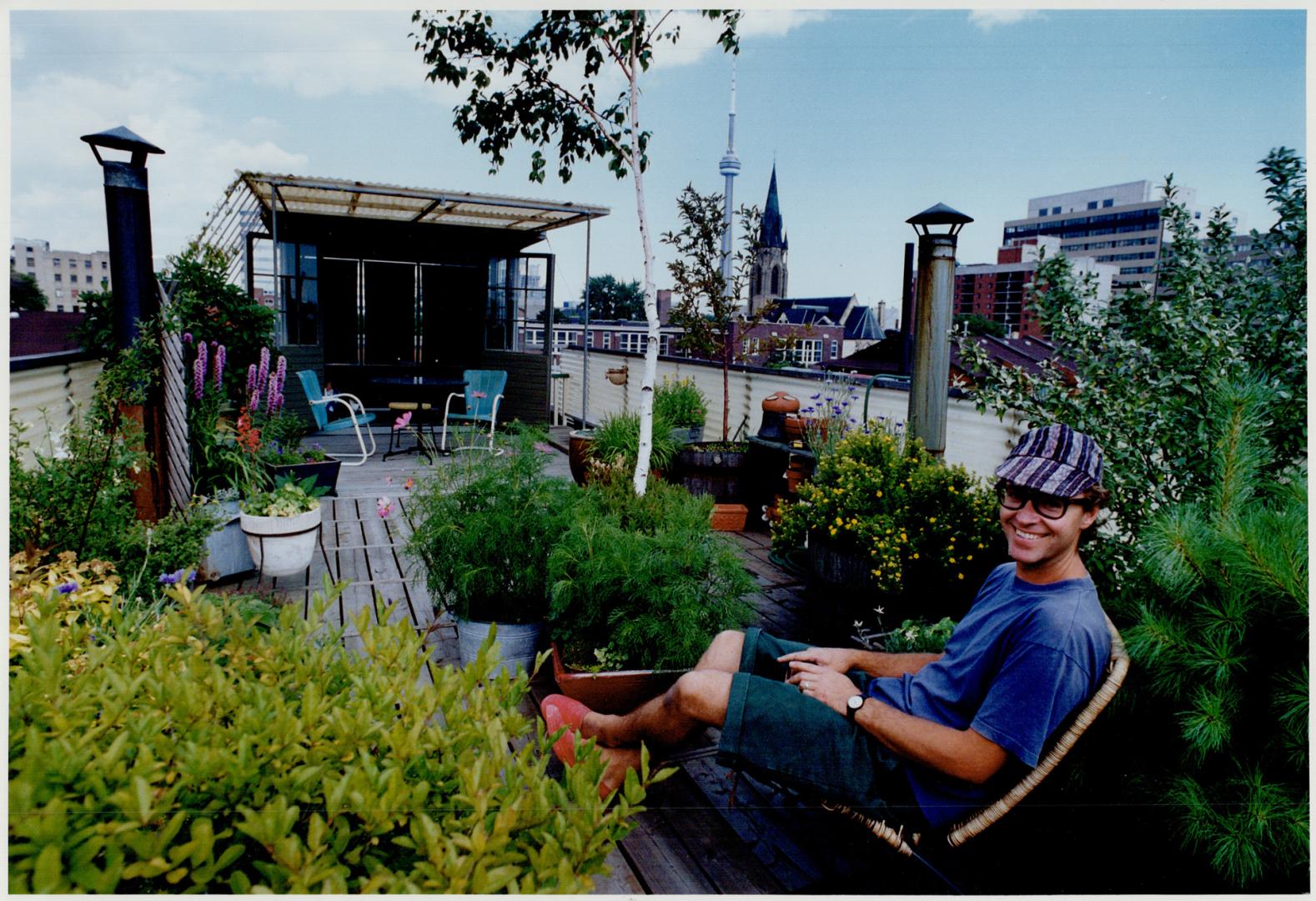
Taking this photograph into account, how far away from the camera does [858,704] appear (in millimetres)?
1660

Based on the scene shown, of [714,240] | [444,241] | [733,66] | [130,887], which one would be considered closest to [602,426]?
[714,240]

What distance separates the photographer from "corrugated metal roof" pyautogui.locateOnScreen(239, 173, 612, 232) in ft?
23.4

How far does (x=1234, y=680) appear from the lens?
1395mm

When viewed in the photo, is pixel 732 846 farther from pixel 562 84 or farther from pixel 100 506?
pixel 562 84

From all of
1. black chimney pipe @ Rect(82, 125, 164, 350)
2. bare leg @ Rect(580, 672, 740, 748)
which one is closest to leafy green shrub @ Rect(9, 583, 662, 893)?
bare leg @ Rect(580, 672, 740, 748)

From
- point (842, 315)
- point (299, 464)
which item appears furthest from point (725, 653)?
point (842, 315)

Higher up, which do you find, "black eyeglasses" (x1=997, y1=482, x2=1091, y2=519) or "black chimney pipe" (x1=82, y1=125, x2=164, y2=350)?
"black chimney pipe" (x1=82, y1=125, x2=164, y2=350)

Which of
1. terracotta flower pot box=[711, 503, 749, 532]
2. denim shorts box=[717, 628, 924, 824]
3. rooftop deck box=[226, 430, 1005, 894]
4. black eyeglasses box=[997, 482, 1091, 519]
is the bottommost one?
rooftop deck box=[226, 430, 1005, 894]

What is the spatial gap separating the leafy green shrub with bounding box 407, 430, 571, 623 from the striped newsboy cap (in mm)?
1585

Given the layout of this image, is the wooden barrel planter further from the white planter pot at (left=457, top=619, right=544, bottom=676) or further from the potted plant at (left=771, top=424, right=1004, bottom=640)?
the white planter pot at (left=457, top=619, right=544, bottom=676)

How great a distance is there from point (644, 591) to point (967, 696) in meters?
0.96

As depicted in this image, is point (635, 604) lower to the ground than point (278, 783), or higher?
lower

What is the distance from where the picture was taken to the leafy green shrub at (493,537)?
2668 mm

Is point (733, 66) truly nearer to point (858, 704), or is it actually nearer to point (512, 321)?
point (858, 704)
